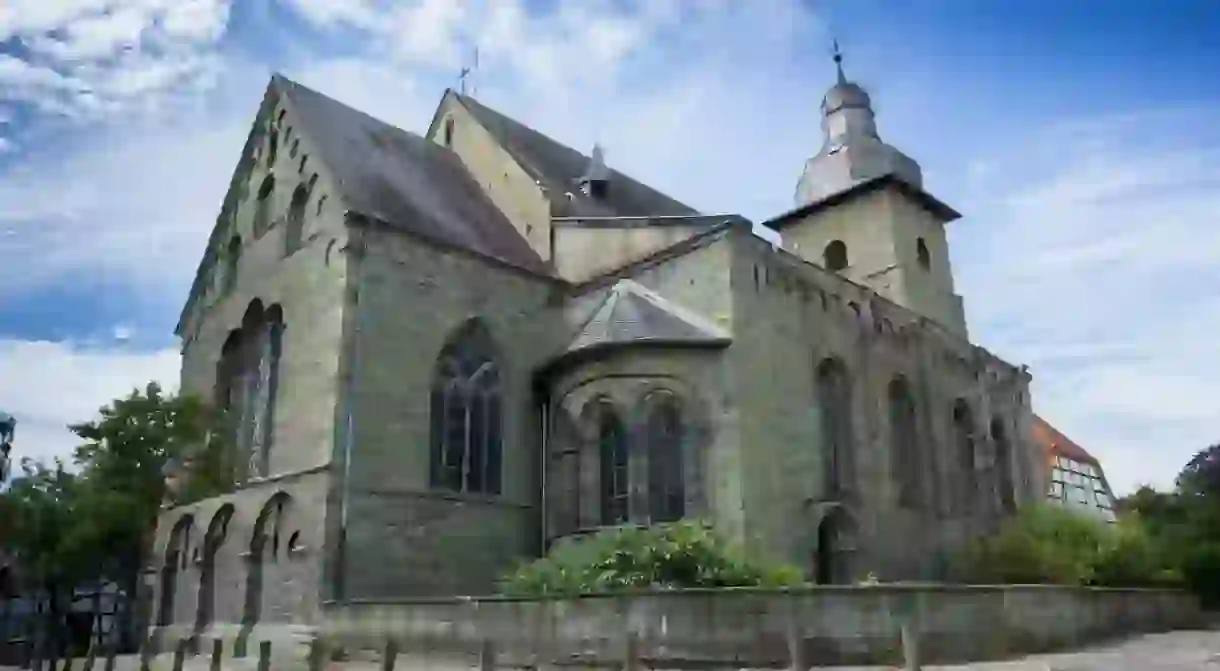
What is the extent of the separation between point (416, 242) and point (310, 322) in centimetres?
322

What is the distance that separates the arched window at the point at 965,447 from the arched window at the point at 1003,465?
90.8 inches

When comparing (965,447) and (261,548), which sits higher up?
(965,447)

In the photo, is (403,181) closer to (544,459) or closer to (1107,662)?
(544,459)

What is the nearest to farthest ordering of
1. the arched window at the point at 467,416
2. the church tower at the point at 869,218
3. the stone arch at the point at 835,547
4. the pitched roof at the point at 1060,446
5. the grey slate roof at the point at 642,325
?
1. the grey slate roof at the point at 642,325
2. the arched window at the point at 467,416
3. the stone arch at the point at 835,547
4. the church tower at the point at 869,218
5. the pitched roof at the point at 1060,446

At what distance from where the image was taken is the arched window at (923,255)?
36250 mm

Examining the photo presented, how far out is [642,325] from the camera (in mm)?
24016

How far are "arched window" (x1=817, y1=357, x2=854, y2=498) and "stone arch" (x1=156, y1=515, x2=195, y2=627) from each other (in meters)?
16.9

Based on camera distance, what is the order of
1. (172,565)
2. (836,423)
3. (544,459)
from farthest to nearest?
(836,423), (172,565), (544,459)

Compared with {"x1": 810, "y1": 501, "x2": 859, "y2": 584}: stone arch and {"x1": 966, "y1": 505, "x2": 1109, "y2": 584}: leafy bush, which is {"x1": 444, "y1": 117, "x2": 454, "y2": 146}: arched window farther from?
{"x1": 966, "y1": 505, "x2": 1109, "y2": 584}: leafy bush

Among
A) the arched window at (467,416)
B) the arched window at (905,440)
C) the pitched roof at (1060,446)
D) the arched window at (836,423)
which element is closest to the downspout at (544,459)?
the arched window at (467,416)

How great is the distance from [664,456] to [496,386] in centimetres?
491

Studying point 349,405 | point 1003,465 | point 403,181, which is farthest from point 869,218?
point 349,405

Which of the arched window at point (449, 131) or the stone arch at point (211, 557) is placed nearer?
the stone arch at point (211, 557)

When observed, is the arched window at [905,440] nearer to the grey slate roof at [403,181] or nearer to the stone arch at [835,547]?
the stone arch at [835,547]
